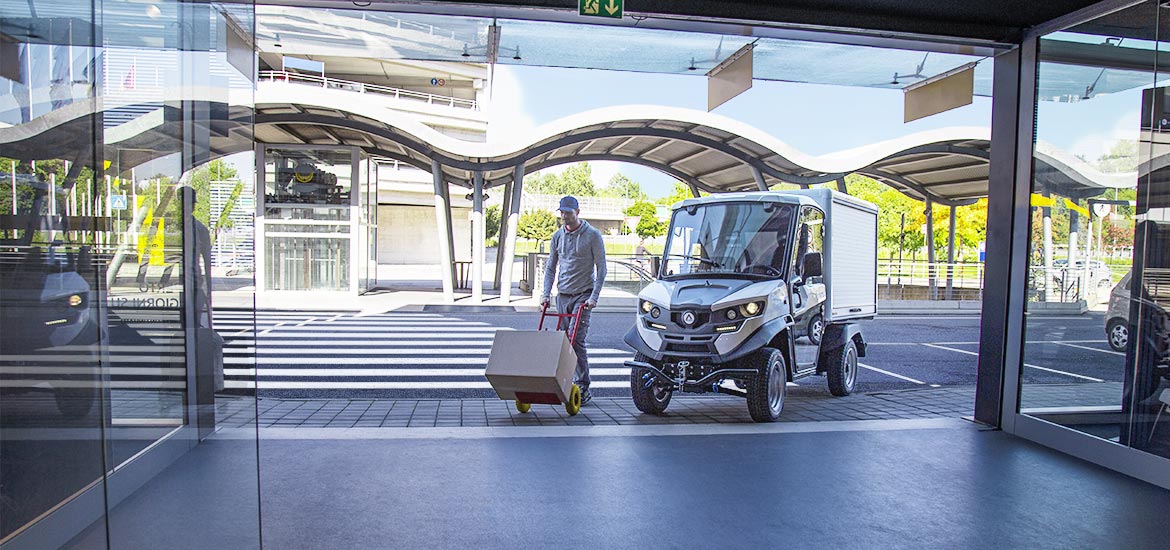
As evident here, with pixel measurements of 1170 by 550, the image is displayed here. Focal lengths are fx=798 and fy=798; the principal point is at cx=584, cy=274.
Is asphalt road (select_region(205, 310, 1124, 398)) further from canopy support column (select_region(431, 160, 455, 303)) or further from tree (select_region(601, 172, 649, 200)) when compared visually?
tree (select_region(601, 172, 649, 200))

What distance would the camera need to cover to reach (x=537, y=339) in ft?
22.5

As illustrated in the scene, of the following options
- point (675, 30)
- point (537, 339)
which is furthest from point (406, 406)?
point (675, 30)

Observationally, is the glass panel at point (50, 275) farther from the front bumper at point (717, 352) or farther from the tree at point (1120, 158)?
the tree at point (1120, 158)

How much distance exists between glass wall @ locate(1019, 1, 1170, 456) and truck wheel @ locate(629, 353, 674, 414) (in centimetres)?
306

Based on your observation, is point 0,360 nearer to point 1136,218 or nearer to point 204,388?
point 204,388

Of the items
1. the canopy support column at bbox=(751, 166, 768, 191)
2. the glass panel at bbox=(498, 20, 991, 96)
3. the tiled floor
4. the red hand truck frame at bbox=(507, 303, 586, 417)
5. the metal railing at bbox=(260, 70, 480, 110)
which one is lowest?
the tiled floor

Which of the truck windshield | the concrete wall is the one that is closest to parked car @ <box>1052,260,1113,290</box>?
the truck windshield

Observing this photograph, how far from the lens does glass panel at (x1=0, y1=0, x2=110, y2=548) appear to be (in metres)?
2.47

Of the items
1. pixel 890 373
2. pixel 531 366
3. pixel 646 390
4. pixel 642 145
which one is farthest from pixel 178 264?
pixel 642 145

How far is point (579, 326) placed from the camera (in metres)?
7.64

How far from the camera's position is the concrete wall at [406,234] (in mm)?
55938

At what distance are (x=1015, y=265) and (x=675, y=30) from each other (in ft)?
11.1

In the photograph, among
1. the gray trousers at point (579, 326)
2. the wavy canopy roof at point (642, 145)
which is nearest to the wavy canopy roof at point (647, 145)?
the wavy canopy roof at point (642, 145)

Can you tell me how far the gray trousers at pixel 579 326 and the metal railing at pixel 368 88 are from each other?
37.8m
